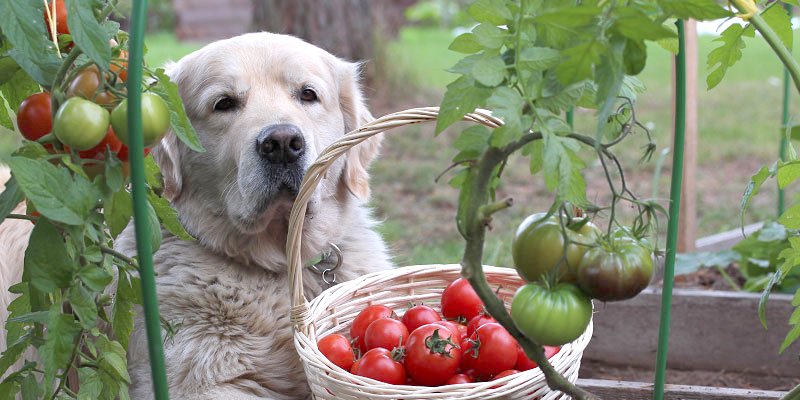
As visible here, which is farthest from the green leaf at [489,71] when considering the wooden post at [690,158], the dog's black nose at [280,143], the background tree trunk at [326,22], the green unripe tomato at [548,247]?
the background tree trunk at [326,22]

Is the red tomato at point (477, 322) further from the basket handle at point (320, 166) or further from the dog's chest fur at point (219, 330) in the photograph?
the dog's chest fur at point (219, 330)

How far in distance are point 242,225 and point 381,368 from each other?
78 centimetres

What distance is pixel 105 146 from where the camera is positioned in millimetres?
1201

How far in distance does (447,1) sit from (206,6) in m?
5.01

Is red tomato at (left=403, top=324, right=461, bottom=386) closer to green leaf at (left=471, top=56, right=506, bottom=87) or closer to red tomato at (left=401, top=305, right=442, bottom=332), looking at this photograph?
red tomato at (left=401, top=305, right=442, bottom=332)

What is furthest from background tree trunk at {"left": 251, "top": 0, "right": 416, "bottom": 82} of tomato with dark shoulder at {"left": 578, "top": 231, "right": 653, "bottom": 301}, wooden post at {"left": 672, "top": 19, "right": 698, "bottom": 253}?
tomato with dark shoulder at {"left": 578, "top": 231, "right": 653, "bottom": 301}

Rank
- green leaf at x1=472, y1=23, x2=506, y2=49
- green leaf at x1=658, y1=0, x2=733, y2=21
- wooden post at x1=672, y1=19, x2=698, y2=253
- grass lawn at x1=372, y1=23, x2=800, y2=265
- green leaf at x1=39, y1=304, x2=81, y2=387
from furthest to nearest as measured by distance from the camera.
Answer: grass lawn at x1=372, y1=23, x2=800, y2=265 < wooden post at x1=672, y1=19, x2=698, y2=253 < green leaf at x1=39, y1=304, x2=81, y2=387 < green leaf at x1=472, y1=23, x2=506, y2=49 < green leaf at x1=658, y1=0, x2=733, y2=21

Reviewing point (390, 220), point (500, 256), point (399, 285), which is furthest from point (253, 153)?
point (390, 220)

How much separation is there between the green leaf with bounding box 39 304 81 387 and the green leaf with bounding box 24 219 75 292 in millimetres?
51

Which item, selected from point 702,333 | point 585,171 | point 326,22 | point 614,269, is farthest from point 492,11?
point 326,22

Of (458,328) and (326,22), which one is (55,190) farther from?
(326,22)

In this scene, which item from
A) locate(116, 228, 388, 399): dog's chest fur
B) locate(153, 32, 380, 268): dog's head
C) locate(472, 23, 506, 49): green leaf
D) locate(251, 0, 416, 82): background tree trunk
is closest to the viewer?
locate(472, 23, 506, 49): green leaf

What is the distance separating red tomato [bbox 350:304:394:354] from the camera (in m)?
1.85

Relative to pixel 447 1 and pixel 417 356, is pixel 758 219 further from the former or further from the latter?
pixel 447 1
